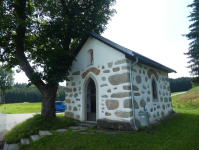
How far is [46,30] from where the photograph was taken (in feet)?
22.0

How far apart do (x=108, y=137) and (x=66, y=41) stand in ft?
19.4

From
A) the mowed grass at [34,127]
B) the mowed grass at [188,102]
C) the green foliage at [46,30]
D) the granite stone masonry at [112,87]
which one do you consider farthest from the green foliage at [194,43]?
the mowed grass at [34,127]

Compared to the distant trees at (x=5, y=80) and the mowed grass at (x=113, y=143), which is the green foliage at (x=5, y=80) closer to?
the distant trees at (x=5, y=80)

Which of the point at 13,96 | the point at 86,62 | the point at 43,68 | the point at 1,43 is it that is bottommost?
the point at 13,96

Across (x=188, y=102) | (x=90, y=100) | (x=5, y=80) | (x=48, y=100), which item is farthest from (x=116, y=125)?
(x=5, y=80)

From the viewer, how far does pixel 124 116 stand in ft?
17.2

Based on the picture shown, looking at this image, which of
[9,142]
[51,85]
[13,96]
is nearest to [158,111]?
[51,85]

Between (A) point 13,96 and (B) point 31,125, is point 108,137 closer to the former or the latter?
(B) point 31,125

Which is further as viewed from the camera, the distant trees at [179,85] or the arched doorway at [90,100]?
the distant trees at [179,85]

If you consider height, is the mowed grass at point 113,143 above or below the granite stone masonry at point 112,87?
below

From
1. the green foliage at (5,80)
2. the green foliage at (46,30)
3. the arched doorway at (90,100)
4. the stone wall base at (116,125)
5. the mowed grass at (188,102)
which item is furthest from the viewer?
the green foliage at (5,80)

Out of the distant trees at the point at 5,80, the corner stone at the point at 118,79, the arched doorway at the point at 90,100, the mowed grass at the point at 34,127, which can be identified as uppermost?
the distant trees at the point at 5,80

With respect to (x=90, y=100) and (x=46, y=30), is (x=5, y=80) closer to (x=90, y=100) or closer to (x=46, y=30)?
(x=46, y=30)

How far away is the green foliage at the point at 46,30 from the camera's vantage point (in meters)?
6.33
